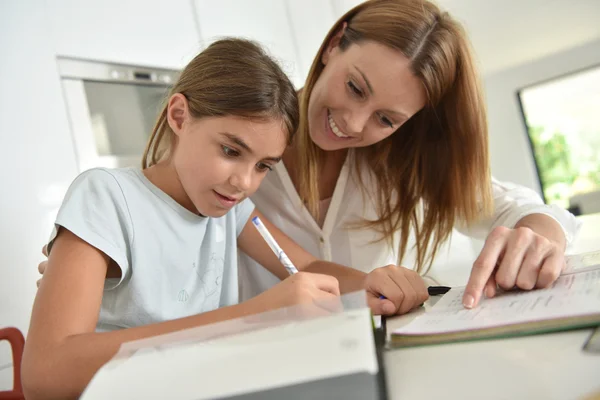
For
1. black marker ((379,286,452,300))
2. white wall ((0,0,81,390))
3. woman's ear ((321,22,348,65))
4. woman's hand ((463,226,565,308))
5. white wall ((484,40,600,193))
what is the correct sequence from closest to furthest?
woman's hand ((463,226,565,308)), black marker ((379,286,452,300)), woman's ear ((321,22,348,65)), white wall ((0,0,81,390)), white wall ((484,40,600,193))

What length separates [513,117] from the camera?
5.44 meters

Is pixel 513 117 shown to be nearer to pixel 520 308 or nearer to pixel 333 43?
pixel 333 43

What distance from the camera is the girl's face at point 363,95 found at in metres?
0.85

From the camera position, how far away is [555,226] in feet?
2.56

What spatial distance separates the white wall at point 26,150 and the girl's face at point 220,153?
895 millimetres

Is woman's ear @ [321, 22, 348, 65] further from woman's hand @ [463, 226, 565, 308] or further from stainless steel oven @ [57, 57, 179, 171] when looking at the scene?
stainless steel oven @ [57, 57, 179, 171]

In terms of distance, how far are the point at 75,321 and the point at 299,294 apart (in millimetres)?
246

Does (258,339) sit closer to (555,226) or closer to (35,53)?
(555,226)

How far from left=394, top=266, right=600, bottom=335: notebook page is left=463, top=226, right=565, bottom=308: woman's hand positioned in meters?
0.01

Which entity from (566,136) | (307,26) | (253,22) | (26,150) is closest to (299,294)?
(26,150)

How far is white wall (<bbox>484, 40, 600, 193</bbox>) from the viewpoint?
5.23 metres

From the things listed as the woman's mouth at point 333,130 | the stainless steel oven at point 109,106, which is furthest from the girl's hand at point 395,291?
the stainless steel oven at point 109,106

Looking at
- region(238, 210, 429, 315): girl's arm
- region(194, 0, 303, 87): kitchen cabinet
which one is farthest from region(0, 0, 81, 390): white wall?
region(238, 210, 429, 315): girl's arm

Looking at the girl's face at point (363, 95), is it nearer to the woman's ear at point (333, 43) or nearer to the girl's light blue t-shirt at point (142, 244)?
the woman's ear at point (333, 43)
